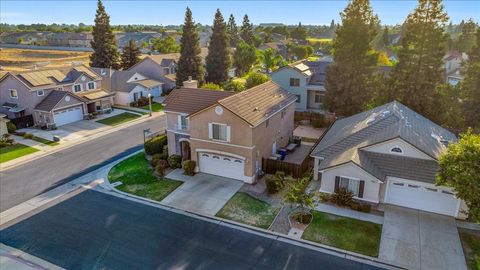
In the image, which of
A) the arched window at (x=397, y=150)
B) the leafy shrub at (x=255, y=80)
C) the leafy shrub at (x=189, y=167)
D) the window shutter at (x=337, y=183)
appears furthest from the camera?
the leafy shrub at (x=255, y=80)

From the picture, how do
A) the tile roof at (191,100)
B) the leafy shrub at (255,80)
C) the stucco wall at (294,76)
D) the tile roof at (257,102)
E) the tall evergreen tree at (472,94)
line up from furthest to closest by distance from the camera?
the leafy shrub at (255,80)
the stucco wall at (294,76)
the tall evergreen tree at (472,94)
the tile roof at (191,100)
the tile roof at (257,102)

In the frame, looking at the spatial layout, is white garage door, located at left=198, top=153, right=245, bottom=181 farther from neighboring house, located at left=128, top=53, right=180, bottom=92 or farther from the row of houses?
neighboring house, located at left=128, top=53, right=180, bottom=92

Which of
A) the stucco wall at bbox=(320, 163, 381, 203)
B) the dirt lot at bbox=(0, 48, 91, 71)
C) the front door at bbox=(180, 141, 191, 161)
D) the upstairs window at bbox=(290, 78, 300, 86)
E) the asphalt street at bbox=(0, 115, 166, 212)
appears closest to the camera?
the stucco wall at bbox=(320, 163, 381, 203)

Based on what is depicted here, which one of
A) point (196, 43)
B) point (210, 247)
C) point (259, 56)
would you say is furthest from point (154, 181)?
point (259, 56)

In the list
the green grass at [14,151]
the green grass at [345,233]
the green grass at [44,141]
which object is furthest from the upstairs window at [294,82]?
the green grass at [14,151]

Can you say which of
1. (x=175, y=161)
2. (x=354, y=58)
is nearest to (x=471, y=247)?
(x=175, y=161)

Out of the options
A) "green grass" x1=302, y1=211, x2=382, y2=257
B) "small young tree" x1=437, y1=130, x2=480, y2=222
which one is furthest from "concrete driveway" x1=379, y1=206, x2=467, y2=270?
"small young tree" x1=437, y1=130, x2=480, y2=222

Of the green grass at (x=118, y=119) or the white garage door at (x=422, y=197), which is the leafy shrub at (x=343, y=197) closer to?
the white garage door at (x=422, y=197)
